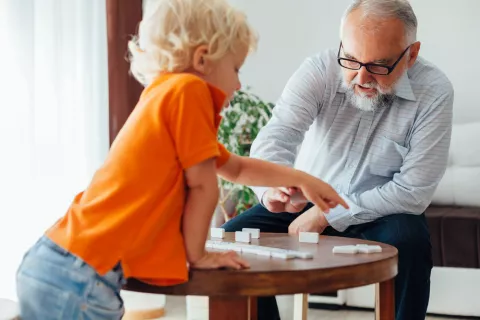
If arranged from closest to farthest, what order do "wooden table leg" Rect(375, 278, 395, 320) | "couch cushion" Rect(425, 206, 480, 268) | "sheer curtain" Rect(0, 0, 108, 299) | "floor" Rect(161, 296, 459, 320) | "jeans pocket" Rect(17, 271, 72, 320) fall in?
"jeans pocket" Rect(17, 271, 72, 320), "wooden table leg" Rect(375, 278, 395, 320), "sheer curtain" Rect(0, 0, 108, 299), "couch cushion" Rect(425, 206, 480, 268), "floor" Rect(161, 296, 459, 320)

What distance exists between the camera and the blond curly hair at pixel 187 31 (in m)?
1.40

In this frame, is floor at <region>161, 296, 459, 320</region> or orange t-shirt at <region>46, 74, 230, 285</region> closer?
orange t-shirt at <region>46, 74, 230, 285</region>

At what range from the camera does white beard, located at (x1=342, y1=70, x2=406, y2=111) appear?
222 cm

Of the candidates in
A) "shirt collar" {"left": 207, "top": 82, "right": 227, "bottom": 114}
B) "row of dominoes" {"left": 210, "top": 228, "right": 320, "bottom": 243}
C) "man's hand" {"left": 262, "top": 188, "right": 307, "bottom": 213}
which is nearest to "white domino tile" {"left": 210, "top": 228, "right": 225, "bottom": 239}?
"row of dominoes" {"left": 210, "top": 228, "right": 320, "bottom": 243}

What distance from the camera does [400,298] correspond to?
200 centimetres

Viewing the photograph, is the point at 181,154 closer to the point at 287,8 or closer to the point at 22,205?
the point at 22,205

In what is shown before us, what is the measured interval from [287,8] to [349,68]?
2.38 meters

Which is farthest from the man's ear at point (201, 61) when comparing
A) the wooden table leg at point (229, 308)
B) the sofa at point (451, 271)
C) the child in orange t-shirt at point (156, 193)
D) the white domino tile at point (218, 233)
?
the sofa at point (451, 271)

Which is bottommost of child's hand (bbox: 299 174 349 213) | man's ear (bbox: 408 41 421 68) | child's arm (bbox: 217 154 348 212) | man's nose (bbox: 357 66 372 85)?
child's hand (bbox: 299 174 349 213)

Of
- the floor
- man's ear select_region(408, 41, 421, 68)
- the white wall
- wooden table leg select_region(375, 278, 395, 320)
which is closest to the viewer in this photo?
wooden table leg select_region(375, 278, 395, 320)

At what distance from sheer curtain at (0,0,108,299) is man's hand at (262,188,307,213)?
111cm

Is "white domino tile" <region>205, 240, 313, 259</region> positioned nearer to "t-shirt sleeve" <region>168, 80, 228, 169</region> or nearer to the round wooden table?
the round wooden table

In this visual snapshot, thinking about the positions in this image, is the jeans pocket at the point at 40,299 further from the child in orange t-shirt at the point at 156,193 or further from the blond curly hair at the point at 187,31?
the blond curly hair at the point at 187,31

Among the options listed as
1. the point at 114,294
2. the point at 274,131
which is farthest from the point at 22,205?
the point at 114,294
